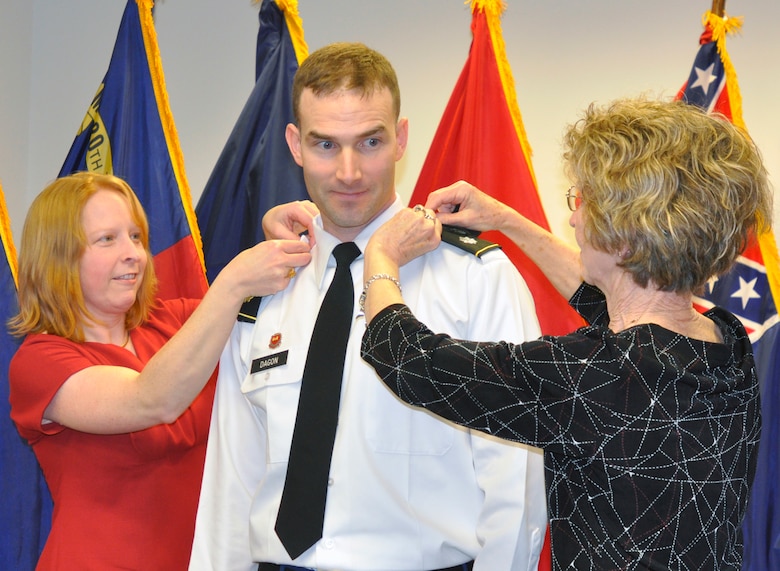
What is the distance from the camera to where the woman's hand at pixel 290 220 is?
1.97 m

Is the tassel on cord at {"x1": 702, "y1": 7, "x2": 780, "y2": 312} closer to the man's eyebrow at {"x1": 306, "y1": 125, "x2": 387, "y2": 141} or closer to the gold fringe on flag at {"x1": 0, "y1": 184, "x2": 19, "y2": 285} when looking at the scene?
the man's eyebrow at {"x1": 306, "y1": 125, "x2": 387, "y2": 141}

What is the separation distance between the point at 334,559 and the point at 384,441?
24 centimetres

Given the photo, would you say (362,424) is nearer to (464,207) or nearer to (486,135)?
(464,207)

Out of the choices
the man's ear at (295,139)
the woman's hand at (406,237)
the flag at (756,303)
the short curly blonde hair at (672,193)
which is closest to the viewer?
the short curly blonde hair at (672,193)

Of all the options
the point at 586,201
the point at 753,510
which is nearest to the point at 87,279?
the point at 586,201

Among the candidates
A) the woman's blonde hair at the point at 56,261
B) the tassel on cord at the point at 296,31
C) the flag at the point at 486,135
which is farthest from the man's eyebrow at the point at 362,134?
the tassel on cord at the point at 296,31

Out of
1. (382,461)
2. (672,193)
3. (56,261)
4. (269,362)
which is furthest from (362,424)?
(56,261)

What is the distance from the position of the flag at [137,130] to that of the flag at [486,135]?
0.80 metres

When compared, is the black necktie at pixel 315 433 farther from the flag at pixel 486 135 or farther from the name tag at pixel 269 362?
Result: the flag at pixel 486 135

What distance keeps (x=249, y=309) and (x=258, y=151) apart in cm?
95

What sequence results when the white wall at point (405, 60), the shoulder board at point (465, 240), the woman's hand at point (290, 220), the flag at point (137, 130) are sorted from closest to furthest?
the shoulder board at point (465, 240) < the woman's hand at point (290, 220) < the flag at point (137, 130) < the white wall at point (405, 60)

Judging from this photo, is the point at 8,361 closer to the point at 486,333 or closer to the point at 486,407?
the point at 486,333

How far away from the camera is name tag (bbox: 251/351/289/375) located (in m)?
1.76

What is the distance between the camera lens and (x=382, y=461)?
1.65 metres
